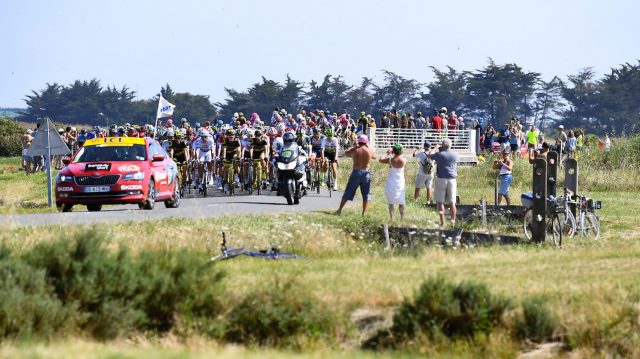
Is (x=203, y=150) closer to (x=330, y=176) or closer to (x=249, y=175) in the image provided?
(x=249, y=175)

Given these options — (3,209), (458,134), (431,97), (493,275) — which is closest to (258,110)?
(431,97)

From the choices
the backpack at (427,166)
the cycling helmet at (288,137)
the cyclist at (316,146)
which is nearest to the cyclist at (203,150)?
the cyclist at (316,146)

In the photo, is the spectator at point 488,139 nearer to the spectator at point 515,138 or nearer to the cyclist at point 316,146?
the spectator at point 515,138

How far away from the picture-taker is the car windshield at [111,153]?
27.1 meters

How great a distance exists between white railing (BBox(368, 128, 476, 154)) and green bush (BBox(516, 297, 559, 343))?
127 ft

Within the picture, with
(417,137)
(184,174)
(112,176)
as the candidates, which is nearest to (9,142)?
(417,137)

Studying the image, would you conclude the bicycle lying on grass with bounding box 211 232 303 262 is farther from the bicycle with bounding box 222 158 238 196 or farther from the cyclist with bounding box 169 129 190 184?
the cyclist with bounding box 169 129 190 184

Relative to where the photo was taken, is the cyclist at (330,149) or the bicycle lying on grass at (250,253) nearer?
the bicycle lying on grass at (250,253)

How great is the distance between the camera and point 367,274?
59.0ft

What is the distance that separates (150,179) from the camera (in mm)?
26797

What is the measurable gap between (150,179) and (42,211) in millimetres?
3364

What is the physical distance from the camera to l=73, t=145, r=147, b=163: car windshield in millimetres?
27141

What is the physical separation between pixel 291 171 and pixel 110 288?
1415 cm

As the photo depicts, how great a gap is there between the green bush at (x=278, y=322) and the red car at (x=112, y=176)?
433 inches
